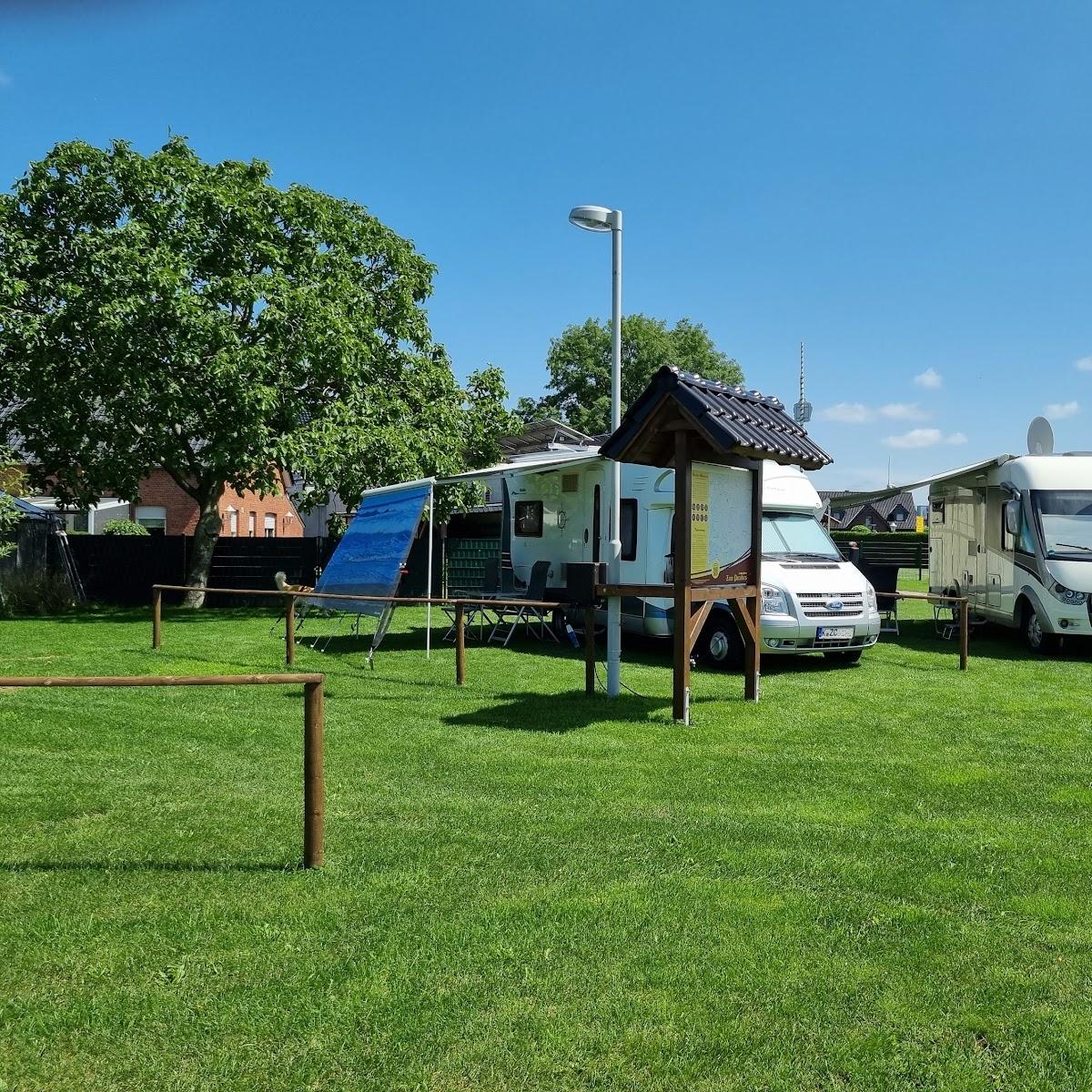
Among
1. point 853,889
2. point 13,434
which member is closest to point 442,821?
point 853,889

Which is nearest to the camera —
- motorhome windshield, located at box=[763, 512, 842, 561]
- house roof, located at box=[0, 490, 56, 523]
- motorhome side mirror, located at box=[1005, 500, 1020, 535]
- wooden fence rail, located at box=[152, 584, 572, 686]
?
wooden fence rail, located at box=[152, 584, 572, 686]

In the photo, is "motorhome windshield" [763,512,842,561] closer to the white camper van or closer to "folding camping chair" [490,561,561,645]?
the white camper van

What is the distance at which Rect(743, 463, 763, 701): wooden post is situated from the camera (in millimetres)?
9281

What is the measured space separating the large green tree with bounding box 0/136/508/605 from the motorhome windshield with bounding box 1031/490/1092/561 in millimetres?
11410

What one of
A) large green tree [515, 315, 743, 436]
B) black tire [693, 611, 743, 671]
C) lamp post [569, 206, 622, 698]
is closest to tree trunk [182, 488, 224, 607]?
black tire [693, 611, 743, 671]

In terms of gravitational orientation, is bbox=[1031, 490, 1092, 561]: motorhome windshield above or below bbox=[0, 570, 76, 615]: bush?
above

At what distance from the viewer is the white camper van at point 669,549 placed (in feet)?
38.0

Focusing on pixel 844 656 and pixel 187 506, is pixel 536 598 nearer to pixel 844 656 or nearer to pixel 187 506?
pixel 844 656

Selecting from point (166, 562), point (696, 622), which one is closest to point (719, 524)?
point (696, 622)

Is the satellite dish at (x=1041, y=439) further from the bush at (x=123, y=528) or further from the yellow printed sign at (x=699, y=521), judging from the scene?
the bush at (x=123, y=528)

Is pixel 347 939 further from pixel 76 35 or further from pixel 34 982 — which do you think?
pixel 76 35

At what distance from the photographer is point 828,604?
11.7m

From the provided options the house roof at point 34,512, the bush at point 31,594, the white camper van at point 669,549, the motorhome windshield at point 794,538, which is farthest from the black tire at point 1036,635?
the house roof at point 34,512

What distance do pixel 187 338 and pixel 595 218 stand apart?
11243mm
